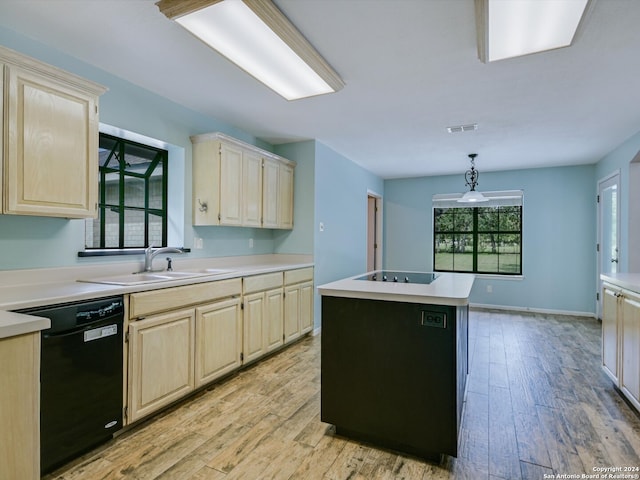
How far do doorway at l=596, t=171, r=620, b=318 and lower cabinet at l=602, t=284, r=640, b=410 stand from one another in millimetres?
2006

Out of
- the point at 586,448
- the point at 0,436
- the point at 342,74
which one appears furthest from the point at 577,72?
the point at 0,436

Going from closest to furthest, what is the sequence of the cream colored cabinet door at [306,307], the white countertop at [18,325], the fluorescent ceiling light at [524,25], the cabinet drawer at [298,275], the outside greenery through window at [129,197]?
the white countertop at [18,325], the fluorescent ceiling light at [524,25], the outside greenery through window at [129,197], the cabinet drawer at [298,275], the cream colored cabinet door at [306,307]

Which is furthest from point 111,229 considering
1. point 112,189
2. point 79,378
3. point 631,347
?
point 631,347

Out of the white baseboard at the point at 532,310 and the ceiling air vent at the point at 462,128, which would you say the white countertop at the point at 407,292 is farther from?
the white baseboard at the point at 532,310

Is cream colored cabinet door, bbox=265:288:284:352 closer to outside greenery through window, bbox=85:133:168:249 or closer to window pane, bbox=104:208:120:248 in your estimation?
outside greenery through window, bbox=85:133:168:249

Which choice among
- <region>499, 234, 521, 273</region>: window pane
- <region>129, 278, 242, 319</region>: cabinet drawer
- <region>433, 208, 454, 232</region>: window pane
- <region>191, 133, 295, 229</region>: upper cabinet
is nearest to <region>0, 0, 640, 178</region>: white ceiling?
<region>191, 133, 295, 229</region>: upper cabinet

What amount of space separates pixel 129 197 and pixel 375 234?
4.66 m

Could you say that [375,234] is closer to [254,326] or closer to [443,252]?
[443,252]

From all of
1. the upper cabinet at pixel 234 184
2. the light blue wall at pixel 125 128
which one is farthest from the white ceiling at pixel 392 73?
the upper cabinet at pixel 234 184

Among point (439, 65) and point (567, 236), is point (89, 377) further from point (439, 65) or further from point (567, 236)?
point (567, 236)

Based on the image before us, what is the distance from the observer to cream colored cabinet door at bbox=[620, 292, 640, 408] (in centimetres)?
227

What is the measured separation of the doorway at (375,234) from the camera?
22.0 feet

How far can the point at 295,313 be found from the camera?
12.7 feet

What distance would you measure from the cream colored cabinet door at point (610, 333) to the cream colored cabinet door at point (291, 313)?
279 centimetres
